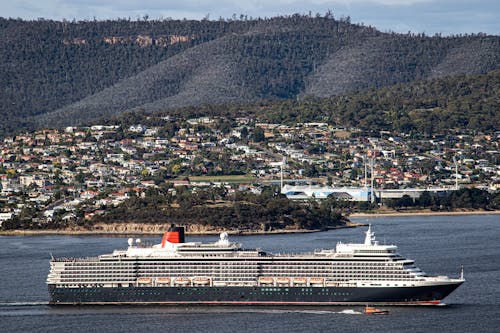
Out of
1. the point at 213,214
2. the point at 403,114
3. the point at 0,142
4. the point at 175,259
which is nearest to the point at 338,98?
the point at 403,114

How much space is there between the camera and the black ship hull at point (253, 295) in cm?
6025

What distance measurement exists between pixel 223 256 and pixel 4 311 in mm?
9602

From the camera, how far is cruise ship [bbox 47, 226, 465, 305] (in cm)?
6050

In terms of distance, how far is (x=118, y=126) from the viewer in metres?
169

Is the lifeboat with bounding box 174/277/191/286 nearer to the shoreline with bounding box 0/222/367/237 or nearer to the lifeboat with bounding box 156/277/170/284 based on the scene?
the lifeboat with bounding box 156/277/170/284

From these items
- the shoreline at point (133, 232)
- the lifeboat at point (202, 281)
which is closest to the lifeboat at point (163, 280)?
the lifeboat at point (202, 281)

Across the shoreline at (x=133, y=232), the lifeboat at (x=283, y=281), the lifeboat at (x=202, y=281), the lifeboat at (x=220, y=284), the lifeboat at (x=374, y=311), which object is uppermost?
the lifeboat at (x=283, y=281)

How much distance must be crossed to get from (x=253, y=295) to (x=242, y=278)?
0.98 m

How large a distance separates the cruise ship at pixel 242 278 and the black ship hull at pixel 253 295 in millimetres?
41

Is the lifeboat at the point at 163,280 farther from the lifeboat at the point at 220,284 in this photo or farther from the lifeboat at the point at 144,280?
the lifeboat at the point at 220,284

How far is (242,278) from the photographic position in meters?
62.2

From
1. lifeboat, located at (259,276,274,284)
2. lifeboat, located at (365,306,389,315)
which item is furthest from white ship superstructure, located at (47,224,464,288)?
lifeboat, located at (365,306,389,315)

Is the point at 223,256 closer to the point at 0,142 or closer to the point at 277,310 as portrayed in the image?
the point at 277,310

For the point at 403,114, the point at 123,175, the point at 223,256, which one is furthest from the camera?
the point at 403,114
